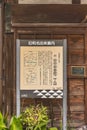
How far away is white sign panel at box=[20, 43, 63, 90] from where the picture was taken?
8961mm

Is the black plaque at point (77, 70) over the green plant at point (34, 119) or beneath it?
over

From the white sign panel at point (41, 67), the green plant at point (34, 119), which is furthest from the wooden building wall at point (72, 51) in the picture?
the green plant at point (34, 119)

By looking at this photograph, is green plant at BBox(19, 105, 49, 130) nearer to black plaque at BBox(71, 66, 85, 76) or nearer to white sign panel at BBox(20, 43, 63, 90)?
white sign panel at BBox(20, 43, 63, 90)

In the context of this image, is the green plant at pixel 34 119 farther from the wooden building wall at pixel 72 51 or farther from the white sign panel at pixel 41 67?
the wooden building wall at pixel 72 51

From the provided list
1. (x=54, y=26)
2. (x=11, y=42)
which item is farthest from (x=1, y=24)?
(x=54, y=26)

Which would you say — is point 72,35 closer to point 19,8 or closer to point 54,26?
point 54,26

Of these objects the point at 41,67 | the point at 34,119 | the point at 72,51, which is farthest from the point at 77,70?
the point at 34,119

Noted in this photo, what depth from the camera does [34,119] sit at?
8328 mm

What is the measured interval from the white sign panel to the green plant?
1.95 ft

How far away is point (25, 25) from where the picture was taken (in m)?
9.26

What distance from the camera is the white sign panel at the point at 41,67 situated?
8.96m

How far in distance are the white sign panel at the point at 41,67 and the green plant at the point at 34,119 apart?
23.3 inches

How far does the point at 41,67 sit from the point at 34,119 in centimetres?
119

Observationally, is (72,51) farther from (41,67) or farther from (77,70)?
(41,67)
